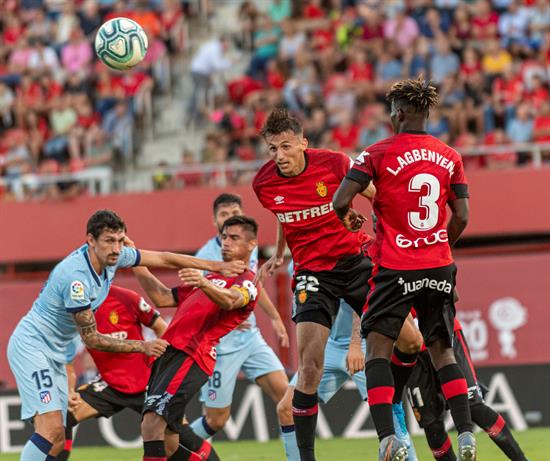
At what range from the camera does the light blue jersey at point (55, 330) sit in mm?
8750

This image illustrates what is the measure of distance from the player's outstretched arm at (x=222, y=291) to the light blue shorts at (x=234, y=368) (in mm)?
1967

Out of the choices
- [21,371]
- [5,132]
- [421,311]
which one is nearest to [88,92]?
[5,132]

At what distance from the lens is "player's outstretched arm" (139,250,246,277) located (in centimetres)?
872

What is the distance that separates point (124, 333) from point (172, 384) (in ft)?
5.25

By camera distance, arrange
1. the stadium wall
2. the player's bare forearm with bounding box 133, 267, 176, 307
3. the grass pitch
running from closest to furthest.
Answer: the player's bare forearm with bounding box 133, 267, 176, 307 < the grass pitch < the stadium wall

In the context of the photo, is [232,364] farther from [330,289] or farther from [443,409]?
[443,409]

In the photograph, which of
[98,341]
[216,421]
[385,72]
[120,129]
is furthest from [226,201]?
[120,129]

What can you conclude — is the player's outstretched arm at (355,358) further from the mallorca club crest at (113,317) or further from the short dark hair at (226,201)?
the short dark hair at (226,201)

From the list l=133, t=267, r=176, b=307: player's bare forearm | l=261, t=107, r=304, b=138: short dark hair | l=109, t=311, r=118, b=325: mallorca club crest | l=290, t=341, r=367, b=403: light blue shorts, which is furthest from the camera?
l=109, t=311, r=118, b=325: mallorca club crest

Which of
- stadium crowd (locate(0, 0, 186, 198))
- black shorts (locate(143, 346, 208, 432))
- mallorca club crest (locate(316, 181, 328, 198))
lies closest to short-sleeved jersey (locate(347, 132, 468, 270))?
mallorca club crest (locate(316, 181, 328, 198))

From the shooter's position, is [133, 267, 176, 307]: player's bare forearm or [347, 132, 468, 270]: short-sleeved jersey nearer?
[347, 132, 468, 270]: short-sleeved jersey

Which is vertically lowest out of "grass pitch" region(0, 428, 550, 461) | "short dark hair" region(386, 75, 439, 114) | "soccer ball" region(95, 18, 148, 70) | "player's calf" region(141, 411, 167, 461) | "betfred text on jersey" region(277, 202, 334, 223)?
"grass pitch" region(0, 428, 550, 461)

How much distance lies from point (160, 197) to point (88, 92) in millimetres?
Answer: 2866

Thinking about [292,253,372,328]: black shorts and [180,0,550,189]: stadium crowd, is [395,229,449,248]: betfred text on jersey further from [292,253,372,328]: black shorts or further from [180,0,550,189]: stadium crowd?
[180,0,550,189]: stadium crowd
